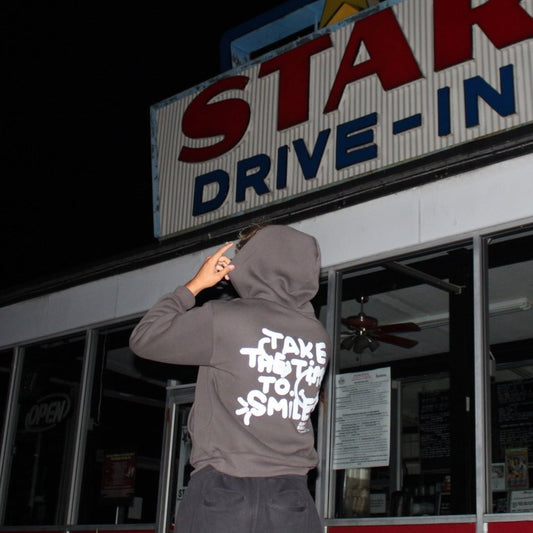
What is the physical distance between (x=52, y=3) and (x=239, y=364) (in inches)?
526

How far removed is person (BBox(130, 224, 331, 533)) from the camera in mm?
2443

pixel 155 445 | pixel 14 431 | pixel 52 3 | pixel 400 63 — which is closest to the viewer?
pixel 400 63

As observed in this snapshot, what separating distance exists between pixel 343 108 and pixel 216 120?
4.77ft

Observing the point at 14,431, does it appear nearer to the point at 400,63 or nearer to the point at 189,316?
the point at 400,63

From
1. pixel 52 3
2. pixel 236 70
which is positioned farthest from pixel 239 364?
pixel 52 3

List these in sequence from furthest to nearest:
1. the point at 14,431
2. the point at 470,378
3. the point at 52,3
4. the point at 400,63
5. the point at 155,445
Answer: the point at 155,445 < the point at 52,3 < the point at 14,431 < the point at 400,63 < the point at 470,378

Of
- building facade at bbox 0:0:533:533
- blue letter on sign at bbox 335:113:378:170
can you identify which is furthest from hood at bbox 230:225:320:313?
blue letter on sign at bbox 335:113:378:170

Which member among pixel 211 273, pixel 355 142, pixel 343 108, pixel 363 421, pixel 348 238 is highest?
pixel 343 108

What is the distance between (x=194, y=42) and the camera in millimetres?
16109

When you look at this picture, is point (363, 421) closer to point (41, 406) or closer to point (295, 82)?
point (295, 82)

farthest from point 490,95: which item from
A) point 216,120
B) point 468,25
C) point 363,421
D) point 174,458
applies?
point 174,458

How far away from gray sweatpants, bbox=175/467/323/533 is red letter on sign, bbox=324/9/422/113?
4292 millimetres

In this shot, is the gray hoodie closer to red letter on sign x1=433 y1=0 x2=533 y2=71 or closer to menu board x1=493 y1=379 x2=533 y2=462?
red letter on sign x1=433 y1=0 x2=533 y2=71

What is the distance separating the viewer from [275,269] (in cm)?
283
